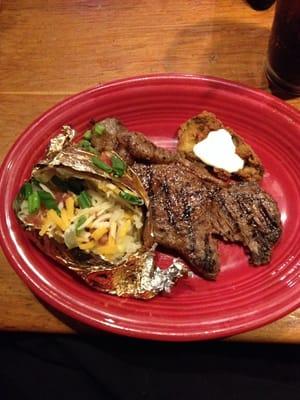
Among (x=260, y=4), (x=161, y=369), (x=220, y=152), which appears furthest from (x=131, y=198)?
(x=260, y=4)

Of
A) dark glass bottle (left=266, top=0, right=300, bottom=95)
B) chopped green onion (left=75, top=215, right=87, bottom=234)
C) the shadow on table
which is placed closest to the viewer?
chopped green onion (left=75, top=215, right=87, bottom=234)

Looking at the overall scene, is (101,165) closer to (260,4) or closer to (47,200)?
(47,200)

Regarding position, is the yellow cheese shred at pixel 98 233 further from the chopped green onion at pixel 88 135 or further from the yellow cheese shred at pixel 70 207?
the chopped green onion at pixel 88 135

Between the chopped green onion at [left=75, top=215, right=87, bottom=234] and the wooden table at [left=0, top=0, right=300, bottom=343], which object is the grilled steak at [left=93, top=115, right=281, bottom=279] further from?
the wooden table at [left=0, top=0, right=300, bottom=343]

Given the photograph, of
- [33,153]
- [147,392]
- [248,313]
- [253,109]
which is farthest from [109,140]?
[147,392]

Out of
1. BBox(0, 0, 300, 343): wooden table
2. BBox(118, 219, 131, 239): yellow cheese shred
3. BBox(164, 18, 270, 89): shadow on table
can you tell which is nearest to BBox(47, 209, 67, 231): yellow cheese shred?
BBox(118, 219, 131, 239): yellow cheese shred
